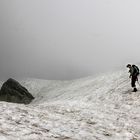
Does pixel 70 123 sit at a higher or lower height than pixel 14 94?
lower

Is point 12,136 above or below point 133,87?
below

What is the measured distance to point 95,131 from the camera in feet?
52.1

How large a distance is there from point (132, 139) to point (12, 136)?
608 cm

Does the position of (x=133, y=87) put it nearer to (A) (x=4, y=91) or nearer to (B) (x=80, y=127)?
(B) (x=80, y=127)

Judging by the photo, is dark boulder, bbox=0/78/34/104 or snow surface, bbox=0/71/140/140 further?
dark boulder, bbox=0/78/34/104

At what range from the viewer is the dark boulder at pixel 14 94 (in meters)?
55.0

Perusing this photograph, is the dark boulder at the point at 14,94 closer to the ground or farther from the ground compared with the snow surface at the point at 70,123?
farther from the ground

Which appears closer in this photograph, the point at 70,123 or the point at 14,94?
the point at 70,123

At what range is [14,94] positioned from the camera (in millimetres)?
56844

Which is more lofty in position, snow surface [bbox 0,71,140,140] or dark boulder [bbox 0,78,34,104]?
dark boulder [bbox 0,78,34,104]

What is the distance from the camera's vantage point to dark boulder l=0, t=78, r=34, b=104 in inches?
2166

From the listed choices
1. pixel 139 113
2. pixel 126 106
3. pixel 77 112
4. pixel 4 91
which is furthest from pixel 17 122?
pixel 4 91

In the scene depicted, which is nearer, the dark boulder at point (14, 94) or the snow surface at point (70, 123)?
the snow surface at point (70, 123)

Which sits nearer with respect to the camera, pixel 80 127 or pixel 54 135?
pixel 54 135
